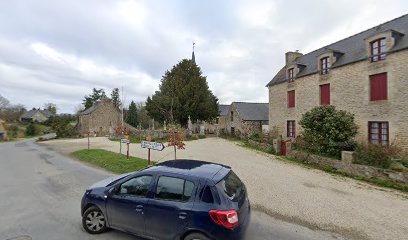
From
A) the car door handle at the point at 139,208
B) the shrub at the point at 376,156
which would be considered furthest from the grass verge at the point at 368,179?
the car door handle at the point at 139,208

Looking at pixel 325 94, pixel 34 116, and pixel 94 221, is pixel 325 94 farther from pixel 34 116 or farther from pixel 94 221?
pixel 34 116

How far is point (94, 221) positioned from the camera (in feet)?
15.1

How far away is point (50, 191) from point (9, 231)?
2.94 metres

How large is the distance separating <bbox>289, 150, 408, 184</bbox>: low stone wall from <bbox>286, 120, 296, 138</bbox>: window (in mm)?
7506

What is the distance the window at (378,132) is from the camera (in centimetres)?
1308

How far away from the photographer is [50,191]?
7418mm

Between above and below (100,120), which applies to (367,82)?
above

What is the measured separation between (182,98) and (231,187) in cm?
2977

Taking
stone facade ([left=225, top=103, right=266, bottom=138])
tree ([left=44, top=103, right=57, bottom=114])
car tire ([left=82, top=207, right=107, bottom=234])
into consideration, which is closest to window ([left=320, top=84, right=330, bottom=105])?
stone facade ([left=225, top=103, right=266, bottom=138])

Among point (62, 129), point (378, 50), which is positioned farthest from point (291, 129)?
point (62, 129)

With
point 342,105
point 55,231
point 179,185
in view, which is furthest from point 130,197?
point 342,105

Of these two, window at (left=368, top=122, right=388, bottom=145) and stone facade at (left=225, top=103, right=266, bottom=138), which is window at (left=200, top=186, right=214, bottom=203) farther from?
stone facade at (left=225, top=103, right=266, bottom=138)

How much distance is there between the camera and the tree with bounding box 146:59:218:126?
33.2 meters

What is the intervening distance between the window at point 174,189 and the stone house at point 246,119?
963 inches
